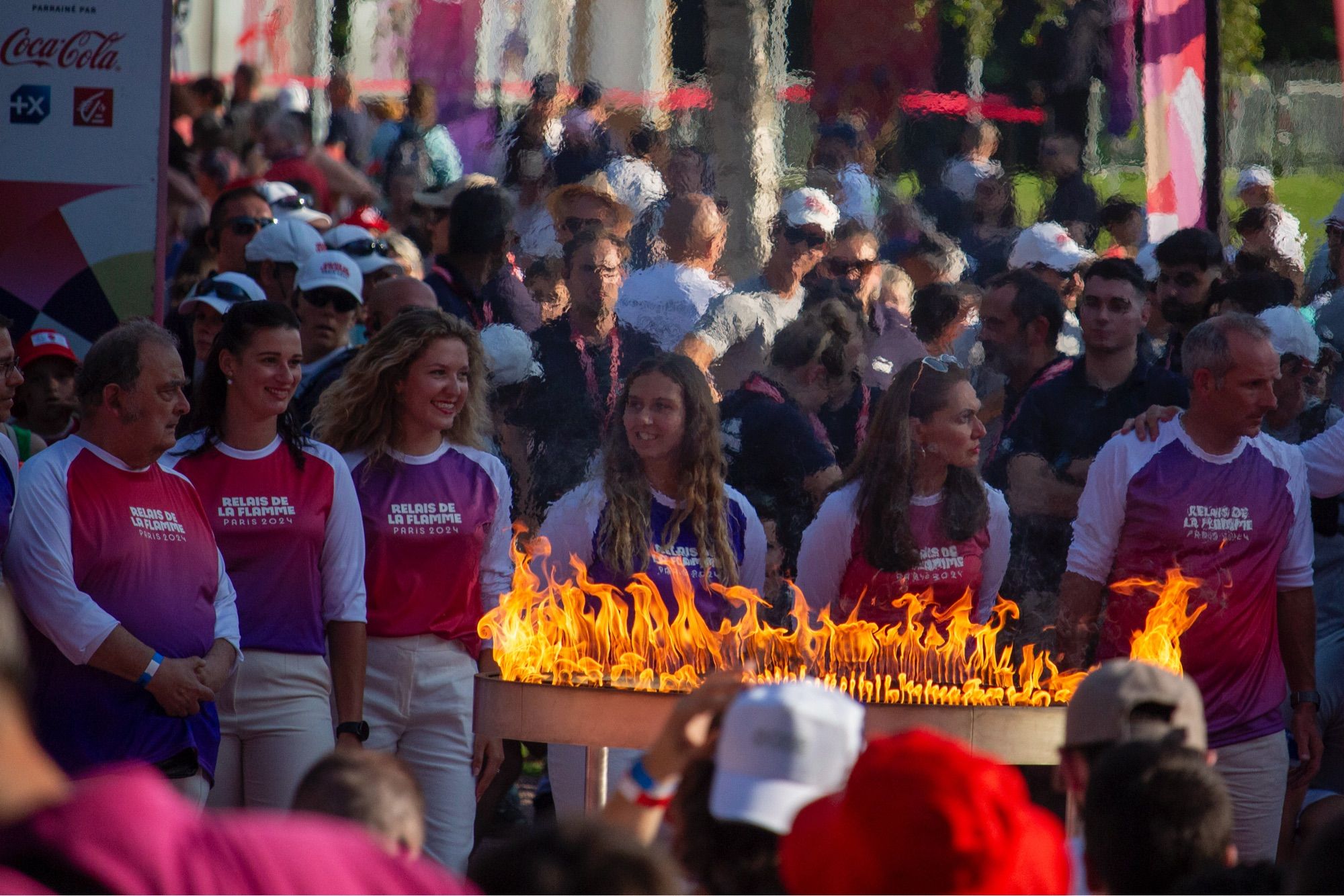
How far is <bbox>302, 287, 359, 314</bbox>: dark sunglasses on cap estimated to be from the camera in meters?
7.39

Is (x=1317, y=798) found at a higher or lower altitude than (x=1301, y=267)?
lower

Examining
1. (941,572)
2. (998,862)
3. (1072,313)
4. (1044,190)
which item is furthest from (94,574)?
(1044,190)

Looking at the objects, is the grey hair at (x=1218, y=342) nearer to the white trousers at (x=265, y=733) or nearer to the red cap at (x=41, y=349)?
the white trousers at (x=265, y=733)

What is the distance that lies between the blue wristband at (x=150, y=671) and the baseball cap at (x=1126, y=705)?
2.58m

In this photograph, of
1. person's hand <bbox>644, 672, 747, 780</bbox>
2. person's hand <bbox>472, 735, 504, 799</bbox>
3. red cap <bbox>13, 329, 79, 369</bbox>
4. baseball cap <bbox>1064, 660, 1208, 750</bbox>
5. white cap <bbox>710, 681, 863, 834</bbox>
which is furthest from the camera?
red cap <bbox>13, 329, 79, 369</bbox>

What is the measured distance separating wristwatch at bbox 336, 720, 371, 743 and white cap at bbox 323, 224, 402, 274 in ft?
Result: 10.8

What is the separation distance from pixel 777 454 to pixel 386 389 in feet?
5.24

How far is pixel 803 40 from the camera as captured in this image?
9.55m

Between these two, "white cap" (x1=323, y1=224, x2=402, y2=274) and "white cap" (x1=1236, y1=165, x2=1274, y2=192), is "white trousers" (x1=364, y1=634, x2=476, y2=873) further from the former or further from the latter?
"white cap" (x1=1236, y1=165, x2=1274, y2=192)

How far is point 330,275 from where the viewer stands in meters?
7.43

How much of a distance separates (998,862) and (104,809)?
1.24 metres

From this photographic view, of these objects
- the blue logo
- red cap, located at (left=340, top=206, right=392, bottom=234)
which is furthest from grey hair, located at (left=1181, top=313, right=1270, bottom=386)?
red cap, located at (left=340, top=206, right=392, bottom=234)

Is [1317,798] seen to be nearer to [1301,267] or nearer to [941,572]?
[941,572]

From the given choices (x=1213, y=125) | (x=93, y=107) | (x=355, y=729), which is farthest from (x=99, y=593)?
Result: (x=1213, y=125)
